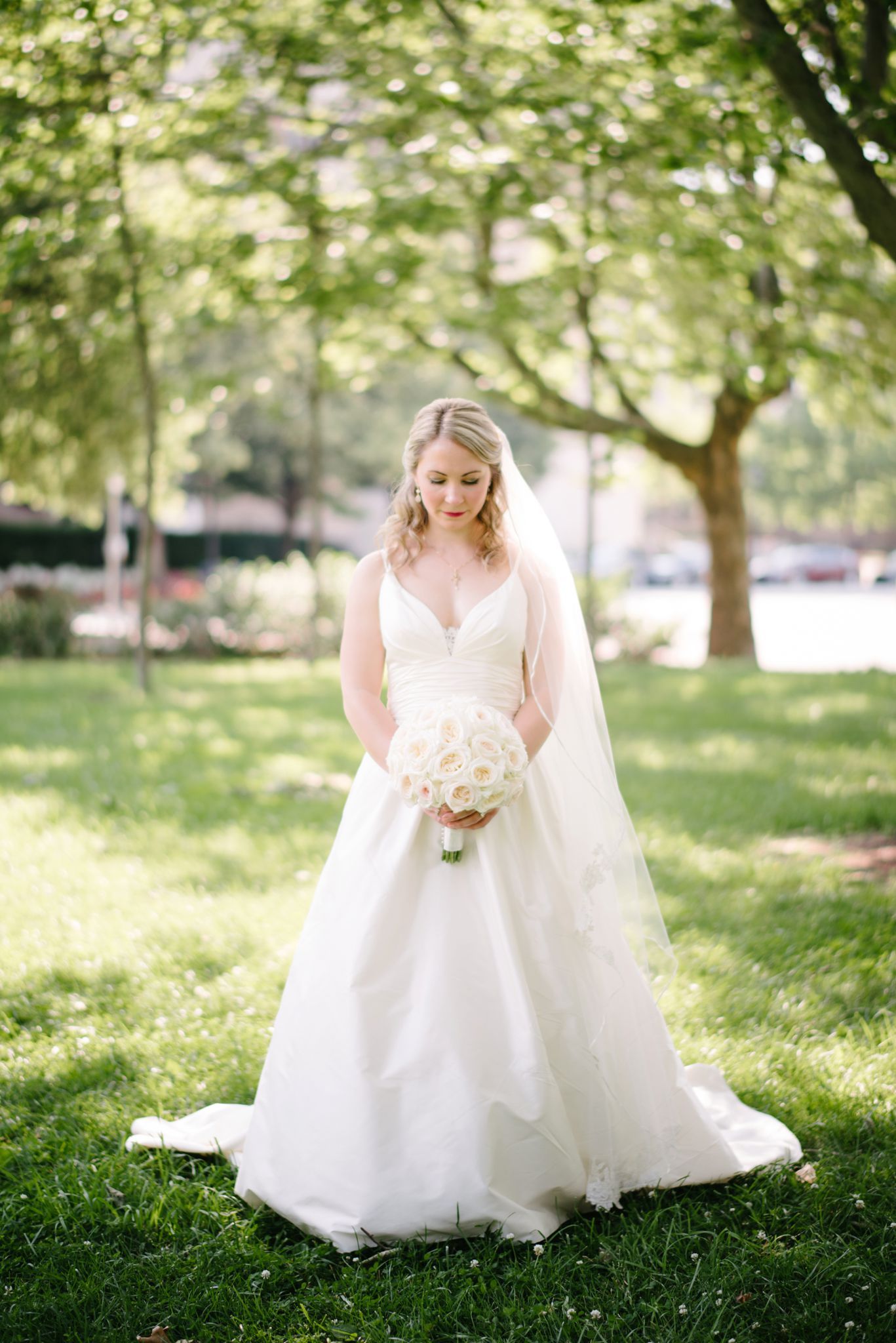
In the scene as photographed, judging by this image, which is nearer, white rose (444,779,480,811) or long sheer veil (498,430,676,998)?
white rose (444,779,480,811)

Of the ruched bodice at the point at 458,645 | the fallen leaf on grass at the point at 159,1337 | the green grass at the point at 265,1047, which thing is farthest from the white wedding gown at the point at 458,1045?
the fallen leaf on grass at the point at 159,1337

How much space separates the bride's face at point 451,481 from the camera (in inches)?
134

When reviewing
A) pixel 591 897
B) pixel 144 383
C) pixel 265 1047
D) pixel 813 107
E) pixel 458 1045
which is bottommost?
pixel 265 1047

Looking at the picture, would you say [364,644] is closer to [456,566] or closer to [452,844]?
[456,566]

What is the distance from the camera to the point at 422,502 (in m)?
3.61

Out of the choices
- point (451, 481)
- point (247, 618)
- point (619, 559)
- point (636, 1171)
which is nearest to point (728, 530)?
point (247, 618)

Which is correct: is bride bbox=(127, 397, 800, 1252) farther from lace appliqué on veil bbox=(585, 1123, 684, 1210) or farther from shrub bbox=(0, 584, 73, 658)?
shrub bbox=(0, 584, 73, 658)

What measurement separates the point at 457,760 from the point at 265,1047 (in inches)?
70.0

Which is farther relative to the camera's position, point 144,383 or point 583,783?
point 144,383

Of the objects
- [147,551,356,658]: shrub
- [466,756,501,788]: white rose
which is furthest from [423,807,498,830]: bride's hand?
[147,551,356,658]: shrub

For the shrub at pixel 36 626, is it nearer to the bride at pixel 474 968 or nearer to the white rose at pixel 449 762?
the bride at pixel 474 968

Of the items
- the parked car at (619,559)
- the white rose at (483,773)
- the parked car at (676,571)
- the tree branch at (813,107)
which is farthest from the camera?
the parked car at (676,571)

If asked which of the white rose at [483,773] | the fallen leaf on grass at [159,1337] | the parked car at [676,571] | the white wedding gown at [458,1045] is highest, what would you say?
the white rose at [483,773]

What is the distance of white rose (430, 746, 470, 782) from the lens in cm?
306
